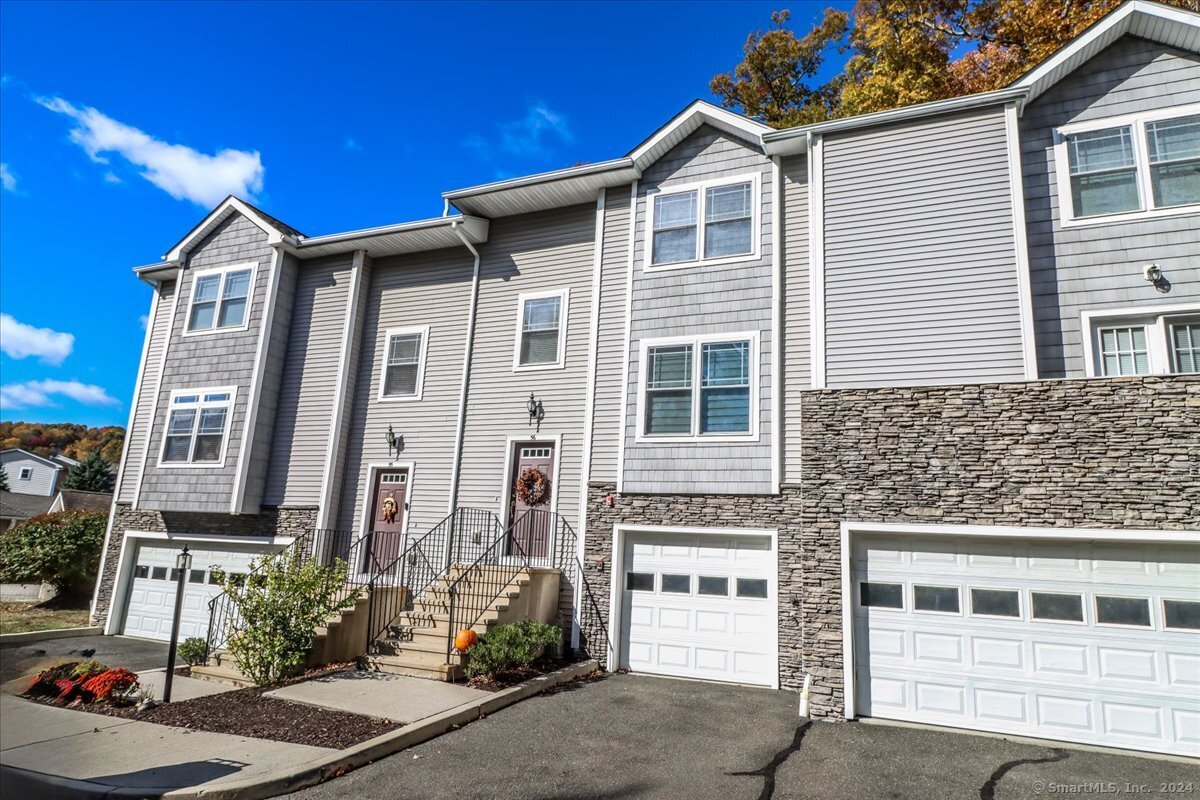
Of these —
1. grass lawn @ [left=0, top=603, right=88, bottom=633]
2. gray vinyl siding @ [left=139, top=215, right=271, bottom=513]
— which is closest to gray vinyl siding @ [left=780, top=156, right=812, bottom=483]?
gray vinyl siding @ [left=139, top=215, right=271, bottom=513]

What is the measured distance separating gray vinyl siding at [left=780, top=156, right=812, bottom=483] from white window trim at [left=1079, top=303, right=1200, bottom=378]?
138 inches

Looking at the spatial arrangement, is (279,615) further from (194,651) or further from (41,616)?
(41,616)

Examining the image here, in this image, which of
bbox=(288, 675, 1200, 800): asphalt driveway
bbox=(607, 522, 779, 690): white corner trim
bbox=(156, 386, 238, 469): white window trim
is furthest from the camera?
bbox=(156, 386, 238, 469): white window trim

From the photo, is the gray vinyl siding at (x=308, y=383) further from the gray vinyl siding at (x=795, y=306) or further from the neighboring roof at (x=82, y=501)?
the neighboring roof at (x=82, y=501)

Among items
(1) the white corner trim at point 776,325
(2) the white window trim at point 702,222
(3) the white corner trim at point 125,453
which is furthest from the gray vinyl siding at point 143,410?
(1) the white corner trim at point 776,325

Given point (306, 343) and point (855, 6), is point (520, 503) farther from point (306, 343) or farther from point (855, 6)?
point (855, 6)

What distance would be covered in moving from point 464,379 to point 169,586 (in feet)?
26.6

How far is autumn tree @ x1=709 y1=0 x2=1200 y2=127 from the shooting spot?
16.2m

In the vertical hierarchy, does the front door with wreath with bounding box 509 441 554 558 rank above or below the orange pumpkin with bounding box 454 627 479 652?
above

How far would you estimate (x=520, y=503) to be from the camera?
12773 millimetres

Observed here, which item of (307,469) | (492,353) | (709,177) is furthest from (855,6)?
(307,469)

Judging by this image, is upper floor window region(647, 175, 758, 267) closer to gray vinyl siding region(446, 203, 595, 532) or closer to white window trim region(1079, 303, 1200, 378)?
gray vinyl siding region(446, 203, 595, 532)

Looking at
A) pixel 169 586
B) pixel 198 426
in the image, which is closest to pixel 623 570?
pixel 198 426

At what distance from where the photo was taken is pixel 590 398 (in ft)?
40.4
